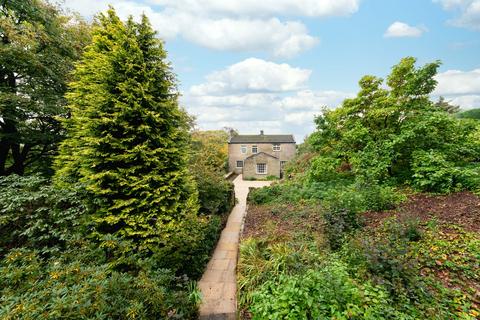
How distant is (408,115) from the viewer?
852 cm

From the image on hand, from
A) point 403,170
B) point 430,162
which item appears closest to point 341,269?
point 430,162

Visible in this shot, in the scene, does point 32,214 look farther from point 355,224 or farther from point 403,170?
point 403,170

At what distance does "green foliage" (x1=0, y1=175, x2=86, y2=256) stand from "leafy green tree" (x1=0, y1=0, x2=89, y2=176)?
589cm

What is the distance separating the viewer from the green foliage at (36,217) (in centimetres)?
381

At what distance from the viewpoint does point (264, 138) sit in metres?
33.1

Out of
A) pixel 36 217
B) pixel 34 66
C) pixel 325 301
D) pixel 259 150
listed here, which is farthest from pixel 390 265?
pixel 259 150

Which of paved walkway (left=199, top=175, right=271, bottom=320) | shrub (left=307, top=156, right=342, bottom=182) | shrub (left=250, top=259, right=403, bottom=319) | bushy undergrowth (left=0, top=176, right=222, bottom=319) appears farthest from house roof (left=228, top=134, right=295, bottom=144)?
shrub (left=250, top=259, right=403, bottom=319)

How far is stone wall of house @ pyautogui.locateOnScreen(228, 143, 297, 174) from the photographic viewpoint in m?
31.7

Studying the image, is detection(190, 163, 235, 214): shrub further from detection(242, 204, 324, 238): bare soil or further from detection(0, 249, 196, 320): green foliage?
detection(0, 249, 196, 320): green foliage

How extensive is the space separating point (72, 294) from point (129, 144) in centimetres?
349

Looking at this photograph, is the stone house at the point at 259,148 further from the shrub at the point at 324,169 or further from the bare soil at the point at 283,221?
the bare soil at the point at 283,221

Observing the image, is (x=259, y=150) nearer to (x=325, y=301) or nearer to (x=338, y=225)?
(x=338, y=225)

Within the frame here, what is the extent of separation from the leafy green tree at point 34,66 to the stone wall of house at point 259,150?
23.7 meters

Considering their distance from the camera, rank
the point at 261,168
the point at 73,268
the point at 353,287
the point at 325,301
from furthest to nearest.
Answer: the point at 261,168, the point at 353,287, the point at 325,301, the point at 73,268
